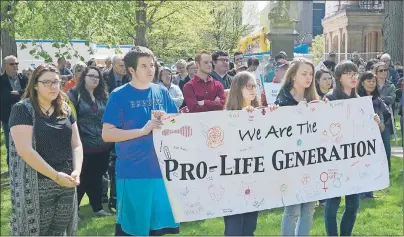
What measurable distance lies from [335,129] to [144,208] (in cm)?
210

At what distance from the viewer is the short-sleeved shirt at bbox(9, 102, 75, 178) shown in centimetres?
502

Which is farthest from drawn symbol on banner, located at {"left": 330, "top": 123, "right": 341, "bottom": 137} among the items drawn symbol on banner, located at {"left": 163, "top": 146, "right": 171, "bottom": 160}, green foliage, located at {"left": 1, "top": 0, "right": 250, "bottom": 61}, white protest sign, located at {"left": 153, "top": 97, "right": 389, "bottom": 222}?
green foliage, located at {"left": 1, "top": 0, "right": 250, "bottom": 61}

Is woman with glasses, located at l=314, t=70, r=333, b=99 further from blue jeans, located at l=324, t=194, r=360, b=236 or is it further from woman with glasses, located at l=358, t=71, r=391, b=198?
blue jeans, located at l=324, t=194, r=360, b=236

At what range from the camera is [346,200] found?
6.30 metres

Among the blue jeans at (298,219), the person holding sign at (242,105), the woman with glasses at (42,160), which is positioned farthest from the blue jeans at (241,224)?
the woman with glasses at (42,160)

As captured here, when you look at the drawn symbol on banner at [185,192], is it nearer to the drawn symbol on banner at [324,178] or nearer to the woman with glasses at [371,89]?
the drawn symbol on banner at [324,178]

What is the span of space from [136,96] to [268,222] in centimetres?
323

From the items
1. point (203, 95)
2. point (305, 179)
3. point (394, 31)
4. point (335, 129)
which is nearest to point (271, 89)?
point (203, 95)

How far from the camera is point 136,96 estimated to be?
5.23 m

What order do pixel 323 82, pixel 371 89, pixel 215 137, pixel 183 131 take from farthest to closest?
pixel 371 89, pixel 323 82, pixel 215 137, pixel 183 131

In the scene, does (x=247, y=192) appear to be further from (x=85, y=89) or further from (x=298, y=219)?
(x=85, y=89)

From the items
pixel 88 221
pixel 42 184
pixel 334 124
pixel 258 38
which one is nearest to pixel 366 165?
pixel 334 124

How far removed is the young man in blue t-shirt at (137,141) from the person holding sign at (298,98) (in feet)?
4.28

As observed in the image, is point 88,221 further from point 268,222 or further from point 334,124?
point 334,124
